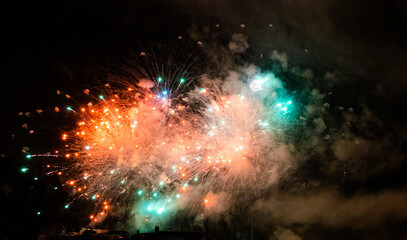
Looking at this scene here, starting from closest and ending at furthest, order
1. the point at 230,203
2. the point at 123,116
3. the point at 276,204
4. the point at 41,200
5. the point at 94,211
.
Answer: the point at 123,116, the point at 41,200, the point at 94,211, the point at 230,203, the point at 276,204

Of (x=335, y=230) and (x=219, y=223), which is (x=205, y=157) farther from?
(x=335, y=230)

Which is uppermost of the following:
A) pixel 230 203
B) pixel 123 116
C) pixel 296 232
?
pixel 123 116

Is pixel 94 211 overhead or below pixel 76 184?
below

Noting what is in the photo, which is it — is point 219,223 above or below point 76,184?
below

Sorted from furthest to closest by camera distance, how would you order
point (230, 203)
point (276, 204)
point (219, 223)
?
point (276, 204) < point (219, 223) < point (230, 203)

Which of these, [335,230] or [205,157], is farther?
[335,230]

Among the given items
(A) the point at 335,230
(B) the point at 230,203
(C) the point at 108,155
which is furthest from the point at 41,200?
(A) the point at 335,230

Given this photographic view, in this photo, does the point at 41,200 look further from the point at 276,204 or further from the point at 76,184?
the point at 276,204

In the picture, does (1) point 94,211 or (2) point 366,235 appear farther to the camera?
(2) point 366,235

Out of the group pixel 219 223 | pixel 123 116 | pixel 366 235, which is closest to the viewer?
pixel 123 116

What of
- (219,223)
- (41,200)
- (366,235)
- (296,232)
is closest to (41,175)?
(41,200)
